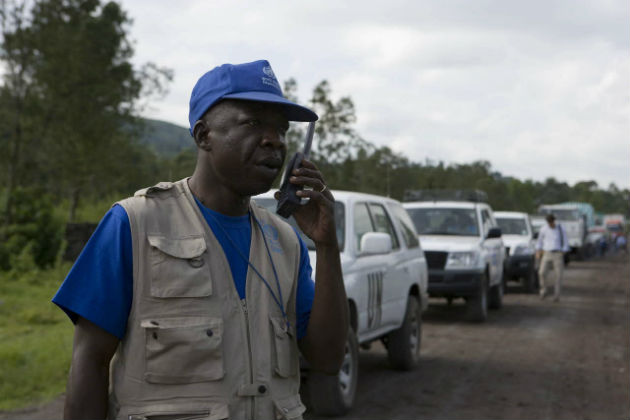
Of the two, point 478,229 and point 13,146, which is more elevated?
point 13,146

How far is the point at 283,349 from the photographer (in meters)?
2.16

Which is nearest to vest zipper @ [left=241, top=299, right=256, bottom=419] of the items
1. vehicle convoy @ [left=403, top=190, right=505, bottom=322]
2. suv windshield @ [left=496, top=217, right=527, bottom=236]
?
vehicle convoy @ [left=403, top=190, right=505, bottom=322]

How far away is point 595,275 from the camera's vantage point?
2742cm

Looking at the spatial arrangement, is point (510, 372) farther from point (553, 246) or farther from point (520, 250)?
point (520, 250)

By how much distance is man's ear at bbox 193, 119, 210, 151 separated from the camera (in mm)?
2211

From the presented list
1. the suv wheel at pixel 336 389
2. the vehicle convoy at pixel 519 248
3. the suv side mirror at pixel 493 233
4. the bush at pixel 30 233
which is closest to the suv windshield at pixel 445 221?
the suv side mirror at pixel 493 233

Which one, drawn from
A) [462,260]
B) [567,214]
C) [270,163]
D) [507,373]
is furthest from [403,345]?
[567,214]

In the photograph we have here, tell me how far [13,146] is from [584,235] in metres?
30.4

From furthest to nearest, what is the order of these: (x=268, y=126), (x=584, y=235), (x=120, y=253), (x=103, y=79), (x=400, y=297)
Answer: (x=584, y=235), (x=103, y=79), (x=400, y=297), (x=268, y=126), (x=120, y=253)

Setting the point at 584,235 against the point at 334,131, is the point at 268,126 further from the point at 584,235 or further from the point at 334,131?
the point at 584,235

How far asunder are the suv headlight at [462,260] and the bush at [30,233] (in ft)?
27.4

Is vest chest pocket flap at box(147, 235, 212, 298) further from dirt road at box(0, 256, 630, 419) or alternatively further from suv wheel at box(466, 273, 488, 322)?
suv wheel at box(466, 273, 488, 322)

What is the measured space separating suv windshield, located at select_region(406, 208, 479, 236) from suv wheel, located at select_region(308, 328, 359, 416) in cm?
730

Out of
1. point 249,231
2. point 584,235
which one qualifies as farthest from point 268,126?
point 584,235
